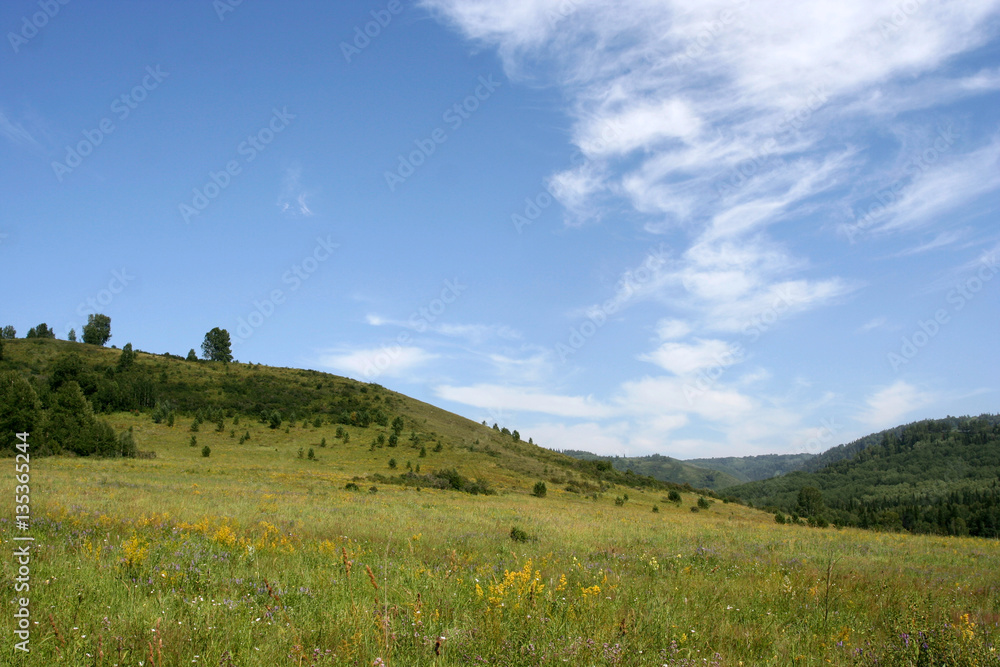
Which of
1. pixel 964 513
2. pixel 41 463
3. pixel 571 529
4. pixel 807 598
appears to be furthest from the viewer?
pixel 964 513

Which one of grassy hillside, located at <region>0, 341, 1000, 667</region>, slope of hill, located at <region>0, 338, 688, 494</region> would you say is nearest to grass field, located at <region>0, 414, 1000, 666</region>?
grassy hillside, located at <region>0, 341, 1000, 667</region>

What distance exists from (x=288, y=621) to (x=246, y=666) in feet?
2.95

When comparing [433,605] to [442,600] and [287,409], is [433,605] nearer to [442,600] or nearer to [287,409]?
[442,600]

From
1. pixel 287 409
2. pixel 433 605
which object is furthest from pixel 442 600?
pixel 287 409

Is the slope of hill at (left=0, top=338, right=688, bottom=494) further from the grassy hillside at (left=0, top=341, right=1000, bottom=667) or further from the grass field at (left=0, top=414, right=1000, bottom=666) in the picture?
the grass field at (left=0, top=414, right=1000, bottom=666)

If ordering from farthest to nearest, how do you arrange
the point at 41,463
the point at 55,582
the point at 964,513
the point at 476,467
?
the point at 964,513, the point at 476,467, the point at 41,463, the point at 55,582

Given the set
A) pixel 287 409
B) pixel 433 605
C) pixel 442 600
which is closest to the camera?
pixel 433 605

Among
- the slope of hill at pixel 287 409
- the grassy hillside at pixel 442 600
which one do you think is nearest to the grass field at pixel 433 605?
the grassy hillside at pixel 442 600

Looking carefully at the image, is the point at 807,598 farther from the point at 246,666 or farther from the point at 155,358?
the point at 155,358

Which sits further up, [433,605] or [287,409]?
[287,409]

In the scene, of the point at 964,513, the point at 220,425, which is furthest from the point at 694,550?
the point at 964,513

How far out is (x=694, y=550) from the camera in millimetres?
12539

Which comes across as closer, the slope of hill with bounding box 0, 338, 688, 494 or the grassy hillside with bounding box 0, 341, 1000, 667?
the grassy hillside with bounding box 0, 341, 1000, 667

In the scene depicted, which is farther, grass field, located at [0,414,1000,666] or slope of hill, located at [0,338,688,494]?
slope of hill, located at [0,338,688,494]
